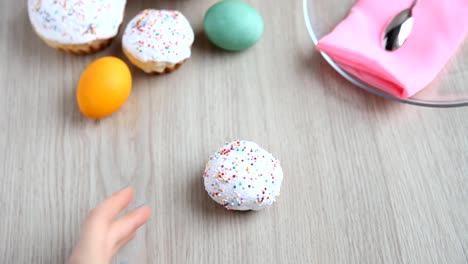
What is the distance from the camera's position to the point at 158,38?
0.68 metres

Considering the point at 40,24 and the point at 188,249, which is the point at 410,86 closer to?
the point at 188,249

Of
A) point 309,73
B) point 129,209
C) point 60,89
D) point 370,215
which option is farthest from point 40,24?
point 370,215

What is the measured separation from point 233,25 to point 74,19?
10.1 inches

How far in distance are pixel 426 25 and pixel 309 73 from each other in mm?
214

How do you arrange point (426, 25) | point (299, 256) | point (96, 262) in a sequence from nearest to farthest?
point (96, 262) < point (299, 256) < point (426, 25)

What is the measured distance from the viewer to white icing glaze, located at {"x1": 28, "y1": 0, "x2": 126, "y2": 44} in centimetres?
68

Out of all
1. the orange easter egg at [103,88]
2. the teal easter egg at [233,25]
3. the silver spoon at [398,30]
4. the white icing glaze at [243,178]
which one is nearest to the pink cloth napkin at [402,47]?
the silver spoon at [398,30]

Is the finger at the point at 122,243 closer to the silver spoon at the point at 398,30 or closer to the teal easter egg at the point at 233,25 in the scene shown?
the teal easter egg at the point at 233,25

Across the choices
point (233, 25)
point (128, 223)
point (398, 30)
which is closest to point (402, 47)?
point (398, 30)

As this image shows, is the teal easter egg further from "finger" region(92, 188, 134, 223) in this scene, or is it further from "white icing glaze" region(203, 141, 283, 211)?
"finger" region(92, 188, 134, 223)

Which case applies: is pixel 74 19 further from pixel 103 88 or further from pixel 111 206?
pixel 111 206

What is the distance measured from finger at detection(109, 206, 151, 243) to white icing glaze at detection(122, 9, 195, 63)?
0.25 metres

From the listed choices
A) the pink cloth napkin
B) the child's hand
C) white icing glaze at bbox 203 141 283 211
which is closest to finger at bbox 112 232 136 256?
the child's hand

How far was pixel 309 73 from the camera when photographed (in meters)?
0.74
